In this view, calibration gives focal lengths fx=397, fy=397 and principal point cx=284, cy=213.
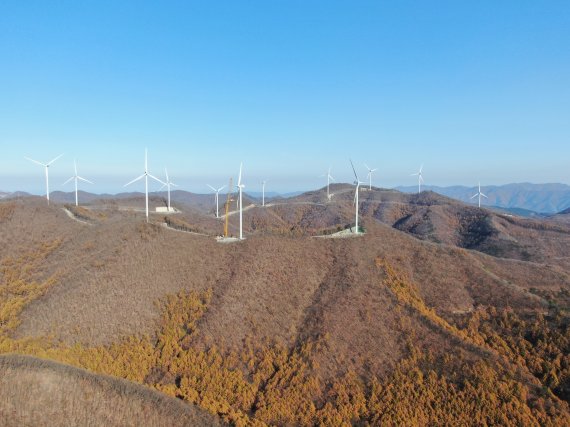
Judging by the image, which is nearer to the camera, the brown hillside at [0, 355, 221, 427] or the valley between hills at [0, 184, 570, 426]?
the brown hillside at [0, 355, 221, 427]

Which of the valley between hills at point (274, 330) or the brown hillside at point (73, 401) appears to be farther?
the valley between hills at point (274, 330)

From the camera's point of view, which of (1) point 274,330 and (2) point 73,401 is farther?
(1) point 274,330

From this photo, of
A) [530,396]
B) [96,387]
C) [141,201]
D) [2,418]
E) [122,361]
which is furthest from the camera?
[141,201]

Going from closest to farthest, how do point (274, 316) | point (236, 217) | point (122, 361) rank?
point (122, 361) < point (274, 316) < point (236, 217)

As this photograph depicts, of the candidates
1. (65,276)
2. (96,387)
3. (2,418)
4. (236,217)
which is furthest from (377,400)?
(236,217)

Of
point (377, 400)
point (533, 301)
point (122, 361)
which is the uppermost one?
point (533, 301)

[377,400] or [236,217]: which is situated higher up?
[236,217]

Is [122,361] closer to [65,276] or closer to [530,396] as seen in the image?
[65,276]

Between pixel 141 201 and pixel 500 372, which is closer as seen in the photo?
pixel 500 372
